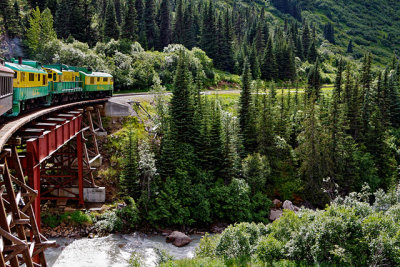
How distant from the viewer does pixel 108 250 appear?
28.3m

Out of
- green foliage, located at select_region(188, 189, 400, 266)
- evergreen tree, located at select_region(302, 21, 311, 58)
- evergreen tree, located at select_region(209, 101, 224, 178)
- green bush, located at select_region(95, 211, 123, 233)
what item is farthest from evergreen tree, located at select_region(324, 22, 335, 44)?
green foliage, located at select_region(188, 189, 400, 266)

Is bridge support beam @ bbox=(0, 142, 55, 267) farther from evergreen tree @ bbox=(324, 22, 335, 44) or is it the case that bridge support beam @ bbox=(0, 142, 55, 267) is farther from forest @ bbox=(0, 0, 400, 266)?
evergreen tree @ bbox=(324, 22, 335, 44)

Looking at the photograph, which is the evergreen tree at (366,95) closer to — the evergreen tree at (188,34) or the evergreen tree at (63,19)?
the evergreen tree at (188,34)

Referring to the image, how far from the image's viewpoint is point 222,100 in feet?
200

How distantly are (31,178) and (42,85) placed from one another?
10.8 meters

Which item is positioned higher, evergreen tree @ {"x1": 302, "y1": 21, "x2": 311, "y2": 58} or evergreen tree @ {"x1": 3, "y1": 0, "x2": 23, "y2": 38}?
evergreen tree @ {"x1": 302, "y1": 21, "x2": 311, "y2": 58}

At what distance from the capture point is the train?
1741 centimetres

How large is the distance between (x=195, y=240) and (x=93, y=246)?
918 centimetres

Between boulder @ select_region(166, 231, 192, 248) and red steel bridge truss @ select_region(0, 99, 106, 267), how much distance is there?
8.78 m

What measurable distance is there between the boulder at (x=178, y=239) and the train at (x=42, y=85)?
50.6 ft

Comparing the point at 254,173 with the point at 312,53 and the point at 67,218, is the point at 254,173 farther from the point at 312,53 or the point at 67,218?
the point at 312,53

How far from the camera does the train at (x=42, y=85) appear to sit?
57.1 feet

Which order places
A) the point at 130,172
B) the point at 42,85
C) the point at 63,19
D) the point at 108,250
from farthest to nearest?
the point at 63,19 < the point at 130,172 < the point at 108,250 < the point at 42,85

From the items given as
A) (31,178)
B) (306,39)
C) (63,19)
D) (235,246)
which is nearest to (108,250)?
(235,246)
